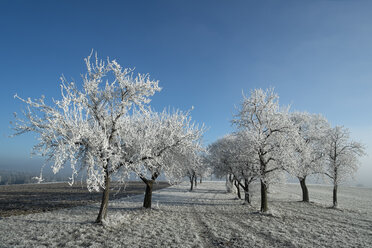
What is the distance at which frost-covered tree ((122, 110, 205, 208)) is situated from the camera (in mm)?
14256

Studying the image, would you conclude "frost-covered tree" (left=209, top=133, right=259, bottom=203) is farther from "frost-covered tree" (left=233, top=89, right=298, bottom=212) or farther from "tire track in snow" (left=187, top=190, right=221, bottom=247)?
"tire track in snow" (left=187, top=190, right=221, bottom=247)

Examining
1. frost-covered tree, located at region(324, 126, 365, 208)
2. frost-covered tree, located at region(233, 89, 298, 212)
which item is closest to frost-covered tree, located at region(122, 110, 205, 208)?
frost-covered tree, located at region(233, 89, 298, 212)

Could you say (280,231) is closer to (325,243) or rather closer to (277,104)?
(325,243)

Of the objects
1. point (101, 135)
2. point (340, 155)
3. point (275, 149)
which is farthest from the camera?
point (340, 155)

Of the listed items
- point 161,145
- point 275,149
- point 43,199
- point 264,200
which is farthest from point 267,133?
point 43,199

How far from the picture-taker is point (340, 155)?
25.5m

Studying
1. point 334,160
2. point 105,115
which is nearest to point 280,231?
point 105,115

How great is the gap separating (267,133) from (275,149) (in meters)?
1.81

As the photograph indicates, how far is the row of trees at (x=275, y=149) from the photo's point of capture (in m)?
18.4

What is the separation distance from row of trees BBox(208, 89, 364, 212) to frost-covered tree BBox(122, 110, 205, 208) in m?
5.36

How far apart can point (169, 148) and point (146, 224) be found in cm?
584

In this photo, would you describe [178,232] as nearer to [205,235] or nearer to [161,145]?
[205,235]

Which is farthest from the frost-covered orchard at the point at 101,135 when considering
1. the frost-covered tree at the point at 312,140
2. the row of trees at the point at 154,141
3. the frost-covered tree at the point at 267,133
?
the frost-covered tree at the point at 312,140

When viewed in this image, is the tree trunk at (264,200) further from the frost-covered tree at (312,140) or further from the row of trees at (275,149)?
the frost-covered tree at (312,140)
